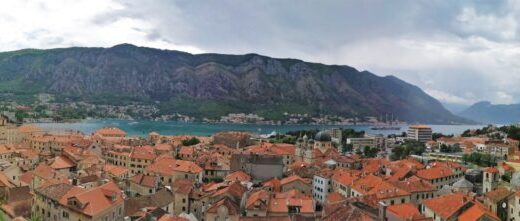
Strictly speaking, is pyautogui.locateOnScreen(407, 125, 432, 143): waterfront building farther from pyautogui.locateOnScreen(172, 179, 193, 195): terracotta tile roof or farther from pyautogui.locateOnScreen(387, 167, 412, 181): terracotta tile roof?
pyautogui.locateOnScreen(172, 179, 193, 195): terracotta tile roof

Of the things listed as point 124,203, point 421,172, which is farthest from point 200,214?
point 421,172

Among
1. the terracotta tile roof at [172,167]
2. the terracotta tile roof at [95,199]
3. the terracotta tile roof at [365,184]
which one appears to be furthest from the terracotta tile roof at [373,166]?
the terracotta tile roof at [95,199]

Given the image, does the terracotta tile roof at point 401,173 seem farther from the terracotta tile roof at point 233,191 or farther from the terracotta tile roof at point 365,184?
the terracotta tile roof at point 233,191

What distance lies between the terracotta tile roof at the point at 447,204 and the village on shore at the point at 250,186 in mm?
105

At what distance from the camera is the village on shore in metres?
37.8

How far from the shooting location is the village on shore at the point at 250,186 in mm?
37750

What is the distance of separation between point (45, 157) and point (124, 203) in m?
38.8

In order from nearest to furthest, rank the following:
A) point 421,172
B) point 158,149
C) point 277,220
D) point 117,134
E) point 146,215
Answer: point 277,220 → point 146,215 → point 421,172 → point 158,149 → point 117,134

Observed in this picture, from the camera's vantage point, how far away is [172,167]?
2415 inches

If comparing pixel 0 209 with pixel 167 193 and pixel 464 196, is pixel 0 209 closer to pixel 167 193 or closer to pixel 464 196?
pixel 167 193

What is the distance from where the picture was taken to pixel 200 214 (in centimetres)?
4600

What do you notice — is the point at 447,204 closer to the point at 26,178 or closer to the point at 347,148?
the point at 26,178

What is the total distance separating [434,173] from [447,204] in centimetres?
1914

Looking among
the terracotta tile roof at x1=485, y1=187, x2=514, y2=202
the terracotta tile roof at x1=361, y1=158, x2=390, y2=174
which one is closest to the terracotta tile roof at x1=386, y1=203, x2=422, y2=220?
the terracotta tile roof at x1=485, y1=187, x2=514, y2=202
